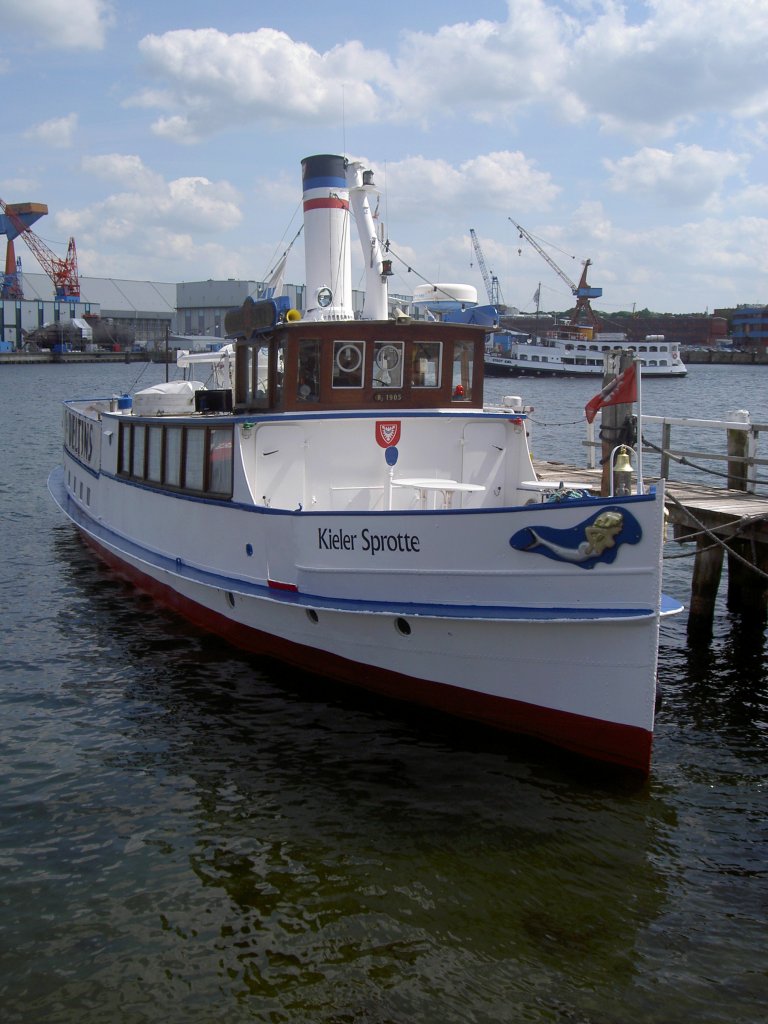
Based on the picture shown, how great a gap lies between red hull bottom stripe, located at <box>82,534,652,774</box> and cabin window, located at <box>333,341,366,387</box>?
3725mm

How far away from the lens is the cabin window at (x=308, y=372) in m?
12.9

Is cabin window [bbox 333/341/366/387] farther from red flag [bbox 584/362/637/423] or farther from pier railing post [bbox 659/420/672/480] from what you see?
pier railing post [bbox 659/420/672/480]

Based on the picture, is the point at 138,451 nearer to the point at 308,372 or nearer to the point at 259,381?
the point at 259,381

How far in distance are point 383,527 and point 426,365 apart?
343 centimetres

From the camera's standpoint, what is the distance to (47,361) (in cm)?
12100

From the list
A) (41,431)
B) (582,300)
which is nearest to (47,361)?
(582,300)

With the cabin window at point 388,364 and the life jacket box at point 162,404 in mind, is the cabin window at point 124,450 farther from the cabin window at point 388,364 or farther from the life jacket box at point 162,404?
the cabin window at point 388,364

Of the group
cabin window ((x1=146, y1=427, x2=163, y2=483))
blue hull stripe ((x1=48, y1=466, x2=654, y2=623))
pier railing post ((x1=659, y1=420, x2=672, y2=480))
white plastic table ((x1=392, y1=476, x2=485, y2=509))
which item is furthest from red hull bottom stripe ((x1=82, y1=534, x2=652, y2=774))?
pier railing post ((x1=659, y1=420, x2=672, y2=480))

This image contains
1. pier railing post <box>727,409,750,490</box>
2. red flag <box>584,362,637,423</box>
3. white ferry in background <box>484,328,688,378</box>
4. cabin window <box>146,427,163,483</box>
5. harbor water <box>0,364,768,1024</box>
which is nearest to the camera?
harbor water <box>0,364,768,1024</box>

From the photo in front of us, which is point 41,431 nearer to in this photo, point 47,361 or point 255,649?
point 255,649

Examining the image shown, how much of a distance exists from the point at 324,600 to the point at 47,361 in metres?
120


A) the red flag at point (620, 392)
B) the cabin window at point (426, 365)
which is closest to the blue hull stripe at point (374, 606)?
the red flag at point (620, 392)

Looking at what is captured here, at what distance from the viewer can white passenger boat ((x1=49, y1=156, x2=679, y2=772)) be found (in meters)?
9.55

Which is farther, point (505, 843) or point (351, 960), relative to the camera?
point (505, 843)
